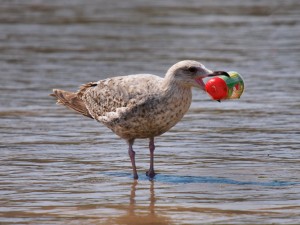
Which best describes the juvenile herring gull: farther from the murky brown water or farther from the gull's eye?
the murky brown water

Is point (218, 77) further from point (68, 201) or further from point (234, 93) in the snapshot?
point (68, 201)

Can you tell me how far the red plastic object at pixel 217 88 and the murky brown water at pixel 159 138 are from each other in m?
0.87

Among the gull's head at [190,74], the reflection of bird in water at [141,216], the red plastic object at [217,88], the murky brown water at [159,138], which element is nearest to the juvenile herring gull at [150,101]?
the gull's head at [190,74]

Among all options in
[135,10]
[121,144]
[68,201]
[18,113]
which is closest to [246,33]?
[135,10]

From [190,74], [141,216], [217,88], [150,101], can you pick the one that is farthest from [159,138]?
[141,216]

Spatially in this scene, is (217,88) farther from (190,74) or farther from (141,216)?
(141,216)

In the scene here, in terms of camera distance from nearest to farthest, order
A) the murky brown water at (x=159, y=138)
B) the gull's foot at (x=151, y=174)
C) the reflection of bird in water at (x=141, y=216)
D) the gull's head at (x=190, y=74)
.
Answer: the reflection of bird in water at (x=141, y=216) < the murky brown water at (x=159, y=138) < the gull's head at (x=190, y=74) < the gull's foot at (x=151, y=174)

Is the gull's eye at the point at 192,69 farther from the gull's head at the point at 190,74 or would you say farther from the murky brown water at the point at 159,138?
the murky brown water at the point at 159,138

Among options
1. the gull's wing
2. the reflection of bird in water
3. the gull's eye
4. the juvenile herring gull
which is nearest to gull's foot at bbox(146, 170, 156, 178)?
the juvenile herring gull

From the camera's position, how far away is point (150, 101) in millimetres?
10250

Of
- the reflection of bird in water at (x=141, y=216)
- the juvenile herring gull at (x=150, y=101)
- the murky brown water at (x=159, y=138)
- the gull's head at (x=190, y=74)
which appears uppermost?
the gull's head at (x=190, y=74)

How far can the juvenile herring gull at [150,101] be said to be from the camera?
10.2 metres

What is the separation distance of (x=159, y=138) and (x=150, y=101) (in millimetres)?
2513

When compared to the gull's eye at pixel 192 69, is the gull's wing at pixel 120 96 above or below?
below
